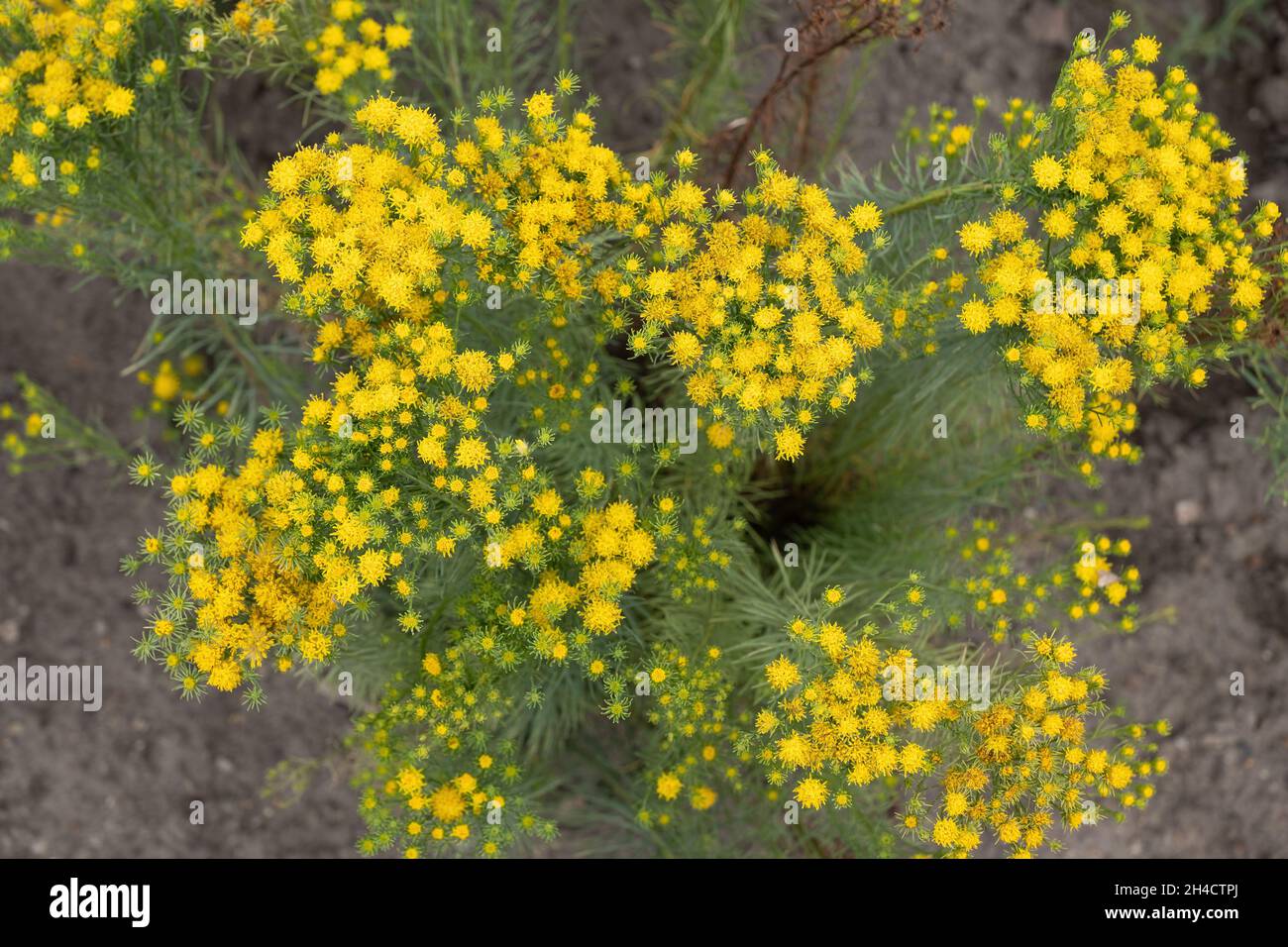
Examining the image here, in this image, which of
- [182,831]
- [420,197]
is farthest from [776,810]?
[182,831]

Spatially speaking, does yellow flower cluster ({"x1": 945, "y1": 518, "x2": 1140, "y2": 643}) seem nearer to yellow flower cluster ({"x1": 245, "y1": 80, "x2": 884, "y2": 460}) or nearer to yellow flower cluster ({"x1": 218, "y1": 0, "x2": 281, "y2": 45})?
yellow flower cluster ({"x1": 245, "y1": 80, "x2": 884, "y2": 460})

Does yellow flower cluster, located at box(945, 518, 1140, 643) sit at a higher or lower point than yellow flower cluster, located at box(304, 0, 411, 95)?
lower

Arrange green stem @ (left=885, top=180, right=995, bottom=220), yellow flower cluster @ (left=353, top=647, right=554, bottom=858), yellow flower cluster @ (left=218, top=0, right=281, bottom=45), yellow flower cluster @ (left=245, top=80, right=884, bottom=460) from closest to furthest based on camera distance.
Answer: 1. yellow flower cluster @ (left=245, top=80, right=884, bottom=460)
2. yellow flower cluster @ (left=353, top=647, right=554, bottom=858)
3. green stem @ (left=885, top=180, right=995, bottom=220)
4. yellow flower cluster @ (left=218, top=0, right=281, bottom=45)

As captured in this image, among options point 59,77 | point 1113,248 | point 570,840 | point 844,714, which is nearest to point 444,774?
point 844,714

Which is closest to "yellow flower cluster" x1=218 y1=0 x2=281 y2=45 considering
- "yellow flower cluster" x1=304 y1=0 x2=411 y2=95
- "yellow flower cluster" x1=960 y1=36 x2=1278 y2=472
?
"yellow flower cluster" x1=304 y1=0 x2=411 y2=95

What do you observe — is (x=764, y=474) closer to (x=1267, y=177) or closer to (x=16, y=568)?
(x=1267, y=177)
